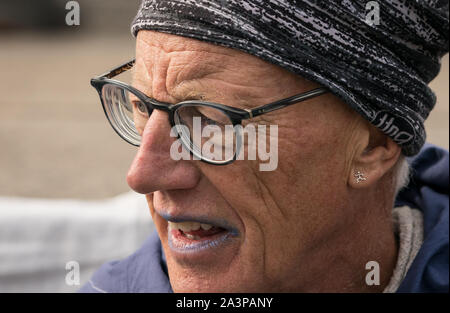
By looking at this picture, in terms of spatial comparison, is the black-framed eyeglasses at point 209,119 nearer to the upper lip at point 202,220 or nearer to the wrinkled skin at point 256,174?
the wrinkled skin at point 256,174

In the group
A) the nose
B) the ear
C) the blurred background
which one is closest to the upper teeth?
the nose

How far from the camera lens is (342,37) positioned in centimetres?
185

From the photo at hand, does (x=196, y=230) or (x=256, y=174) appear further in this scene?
(x=196, y=230)

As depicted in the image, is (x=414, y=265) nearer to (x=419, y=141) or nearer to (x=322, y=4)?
(x=419, y=141)

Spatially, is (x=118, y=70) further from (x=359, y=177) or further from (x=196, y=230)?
(x=359, y=177)

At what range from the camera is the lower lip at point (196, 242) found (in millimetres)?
1992

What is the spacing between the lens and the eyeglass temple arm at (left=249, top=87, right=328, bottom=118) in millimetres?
1809

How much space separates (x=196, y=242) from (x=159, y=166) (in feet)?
1.04

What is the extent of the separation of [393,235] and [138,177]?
1.13 metres

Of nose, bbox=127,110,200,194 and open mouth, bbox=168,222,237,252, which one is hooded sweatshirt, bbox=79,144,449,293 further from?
nose, bbox=127,110,200,194

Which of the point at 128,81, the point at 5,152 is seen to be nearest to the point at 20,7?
the point at 5,152

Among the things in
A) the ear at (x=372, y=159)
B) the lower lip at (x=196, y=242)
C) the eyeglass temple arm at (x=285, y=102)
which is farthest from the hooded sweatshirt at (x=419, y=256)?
the eyeglass temple arm at (x=285, y=102)

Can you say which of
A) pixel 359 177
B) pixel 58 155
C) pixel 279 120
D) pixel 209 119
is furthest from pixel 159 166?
pixel 58 155

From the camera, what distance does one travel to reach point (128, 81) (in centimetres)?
219
